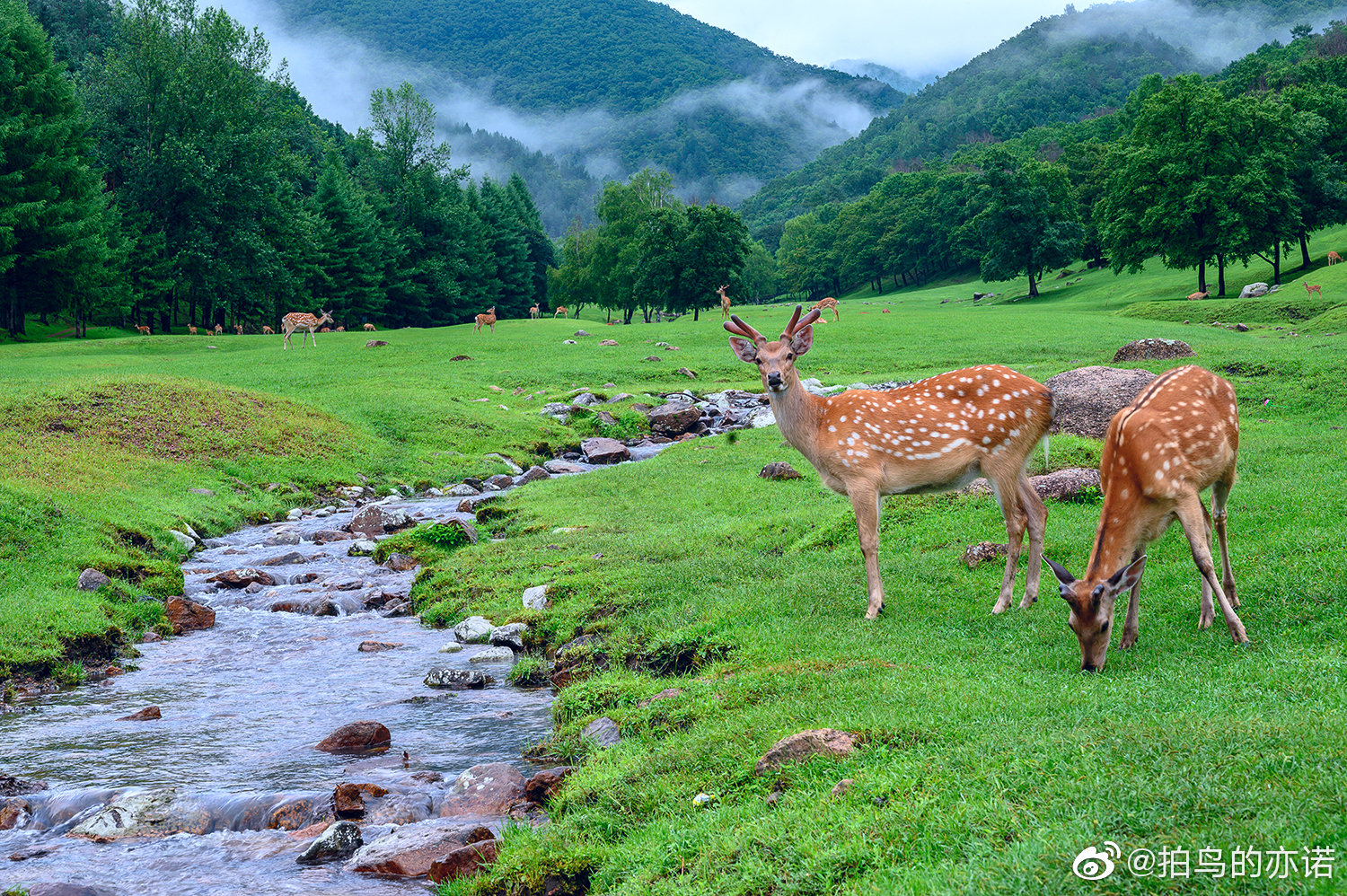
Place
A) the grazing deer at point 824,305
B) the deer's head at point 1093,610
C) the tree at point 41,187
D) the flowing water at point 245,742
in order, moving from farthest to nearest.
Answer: the tree at point 41,187 → the grazing deer at point 824,305 → the deer's head at point 1093,610 → the flowing water at point 245,742

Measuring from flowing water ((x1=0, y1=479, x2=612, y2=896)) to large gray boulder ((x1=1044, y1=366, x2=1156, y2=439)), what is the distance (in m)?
13.2

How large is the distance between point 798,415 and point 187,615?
391 inches

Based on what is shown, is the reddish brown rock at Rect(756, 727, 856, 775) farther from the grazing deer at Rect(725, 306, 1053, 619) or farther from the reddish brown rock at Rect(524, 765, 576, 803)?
the grazing deer at Rect(725, 306, 1053, 619)

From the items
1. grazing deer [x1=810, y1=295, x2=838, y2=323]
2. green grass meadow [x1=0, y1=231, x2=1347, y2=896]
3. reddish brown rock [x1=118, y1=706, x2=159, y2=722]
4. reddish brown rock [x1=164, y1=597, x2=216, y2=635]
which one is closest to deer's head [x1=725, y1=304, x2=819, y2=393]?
grazing deer [x1=810, y1=295, x2=838, y2=323]

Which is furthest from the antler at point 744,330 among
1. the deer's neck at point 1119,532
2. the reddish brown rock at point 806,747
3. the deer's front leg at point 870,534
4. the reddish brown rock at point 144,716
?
the reddish brown rock at point 144,716

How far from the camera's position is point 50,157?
53.0 metres

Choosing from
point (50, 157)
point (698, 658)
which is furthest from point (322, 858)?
point (50, 157)

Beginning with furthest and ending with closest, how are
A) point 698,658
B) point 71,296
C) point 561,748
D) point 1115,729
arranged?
point 71,296 → point 698,658 → point 561,748 → point 1115,729

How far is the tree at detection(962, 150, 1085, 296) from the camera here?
86.1 m

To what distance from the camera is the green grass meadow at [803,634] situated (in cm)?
547

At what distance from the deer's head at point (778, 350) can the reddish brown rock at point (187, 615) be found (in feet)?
30.4

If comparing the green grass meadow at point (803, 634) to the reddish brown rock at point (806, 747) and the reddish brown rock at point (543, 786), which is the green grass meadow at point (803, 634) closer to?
the reddish brown rock at point (806, 747)

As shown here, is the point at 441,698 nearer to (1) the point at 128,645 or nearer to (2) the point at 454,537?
(1) the point at 128,645

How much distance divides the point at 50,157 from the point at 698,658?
5821cm
